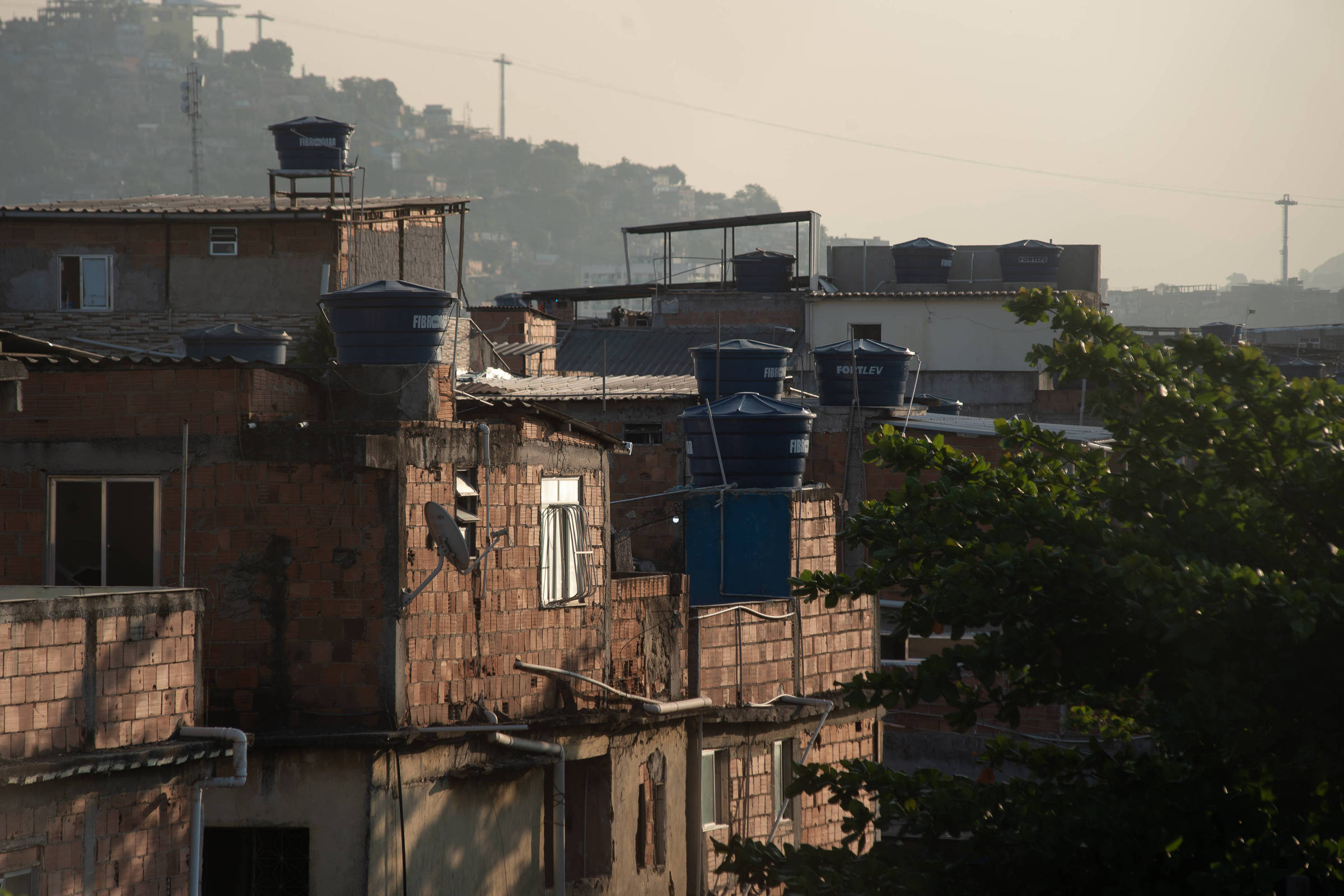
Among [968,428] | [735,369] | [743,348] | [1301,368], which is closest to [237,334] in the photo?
[735,369]

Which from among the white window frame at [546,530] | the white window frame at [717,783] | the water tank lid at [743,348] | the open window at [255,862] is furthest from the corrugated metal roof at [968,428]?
the open window at [255,862]

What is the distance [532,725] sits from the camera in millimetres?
13953

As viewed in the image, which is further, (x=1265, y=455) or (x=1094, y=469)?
(x=1094, y=469)

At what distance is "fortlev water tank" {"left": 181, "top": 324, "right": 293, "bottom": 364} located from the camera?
65.1 ft

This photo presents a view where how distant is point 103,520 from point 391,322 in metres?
3.62

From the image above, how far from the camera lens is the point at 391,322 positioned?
49.4ft

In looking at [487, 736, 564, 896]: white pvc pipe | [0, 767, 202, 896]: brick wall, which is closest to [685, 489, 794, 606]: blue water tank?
[487, 736, 564, 896]: white pvc pipe

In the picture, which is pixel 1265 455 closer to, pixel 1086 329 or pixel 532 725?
pixel 1086 329

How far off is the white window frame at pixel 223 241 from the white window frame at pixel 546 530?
534 inches

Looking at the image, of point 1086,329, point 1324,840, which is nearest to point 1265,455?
point 1086,329

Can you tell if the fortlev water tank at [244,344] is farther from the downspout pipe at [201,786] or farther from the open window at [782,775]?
the downspout pipe at [201,786]

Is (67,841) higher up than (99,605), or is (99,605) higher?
(99,605)

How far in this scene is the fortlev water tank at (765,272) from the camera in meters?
41.5

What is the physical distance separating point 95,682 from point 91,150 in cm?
14508
